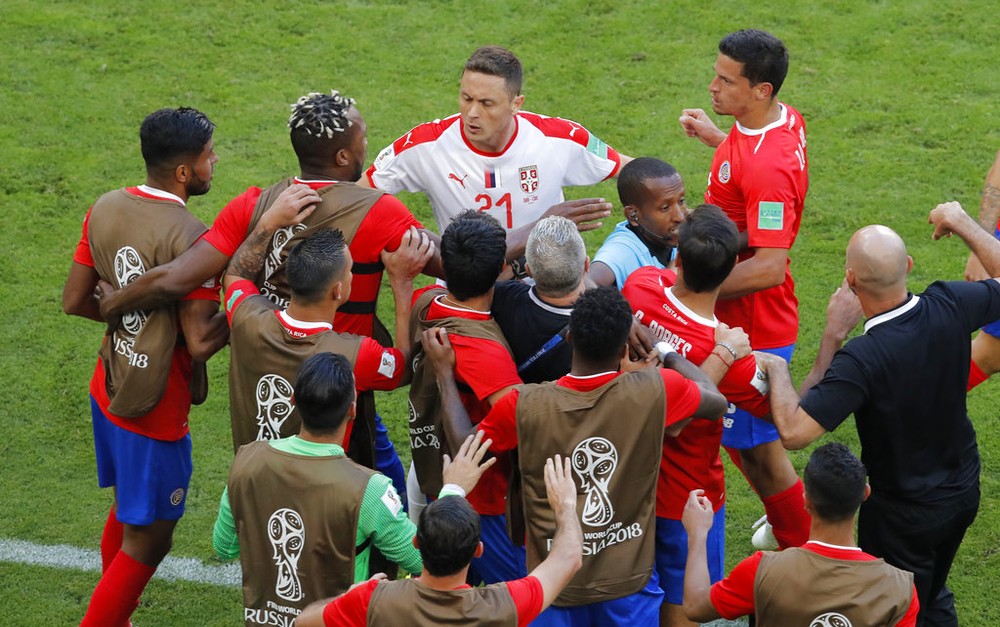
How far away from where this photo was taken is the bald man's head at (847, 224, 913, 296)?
4.60 metres

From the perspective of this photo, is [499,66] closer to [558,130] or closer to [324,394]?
[558,130]

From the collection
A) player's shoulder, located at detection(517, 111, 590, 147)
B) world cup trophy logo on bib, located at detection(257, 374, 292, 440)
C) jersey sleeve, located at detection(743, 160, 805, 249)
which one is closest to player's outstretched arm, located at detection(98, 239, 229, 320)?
world cup trophy logo on bib, located at detection(257, 374, 292, 440)

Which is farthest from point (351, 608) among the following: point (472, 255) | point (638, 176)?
point (638, 176)

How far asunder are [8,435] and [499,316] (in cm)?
350

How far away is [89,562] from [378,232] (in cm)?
237

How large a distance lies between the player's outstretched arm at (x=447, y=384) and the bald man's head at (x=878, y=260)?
1.52m

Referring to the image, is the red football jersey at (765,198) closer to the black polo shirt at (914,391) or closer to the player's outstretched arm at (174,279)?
the black polo shirt at (914,391)

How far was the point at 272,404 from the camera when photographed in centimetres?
473

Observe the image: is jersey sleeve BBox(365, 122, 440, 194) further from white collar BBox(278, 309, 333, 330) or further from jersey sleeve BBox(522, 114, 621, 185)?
white collar BBox(278, 309, 333, 330)

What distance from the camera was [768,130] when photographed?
19.0ft

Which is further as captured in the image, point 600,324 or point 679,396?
point 679,396

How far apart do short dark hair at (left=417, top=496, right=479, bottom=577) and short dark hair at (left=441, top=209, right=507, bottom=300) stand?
1101 mm

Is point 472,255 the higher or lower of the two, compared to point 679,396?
higher

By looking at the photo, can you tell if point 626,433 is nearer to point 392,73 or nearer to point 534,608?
point 534,608
